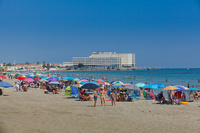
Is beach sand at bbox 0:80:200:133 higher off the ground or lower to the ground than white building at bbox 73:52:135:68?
lower

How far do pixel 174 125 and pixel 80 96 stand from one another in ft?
24.0

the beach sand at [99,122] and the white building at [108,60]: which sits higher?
the white building at [108,60]

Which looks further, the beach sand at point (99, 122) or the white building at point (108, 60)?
the white building at point (108, 60)

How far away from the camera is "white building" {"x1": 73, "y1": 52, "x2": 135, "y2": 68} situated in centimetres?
17038

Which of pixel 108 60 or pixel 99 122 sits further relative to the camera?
pixel 108 60

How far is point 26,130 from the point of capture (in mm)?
6652

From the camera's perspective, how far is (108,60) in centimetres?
17162

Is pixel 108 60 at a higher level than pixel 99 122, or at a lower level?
higher

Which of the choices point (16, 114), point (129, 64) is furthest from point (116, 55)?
point (16, 114)

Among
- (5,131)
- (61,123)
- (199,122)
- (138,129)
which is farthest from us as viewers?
(199,122)

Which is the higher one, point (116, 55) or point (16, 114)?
point (116, 55)

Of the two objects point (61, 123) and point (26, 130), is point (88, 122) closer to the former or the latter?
point (61, 123)

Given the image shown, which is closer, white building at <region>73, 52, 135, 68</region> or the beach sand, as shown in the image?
the beach sand

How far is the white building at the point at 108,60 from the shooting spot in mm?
170375
